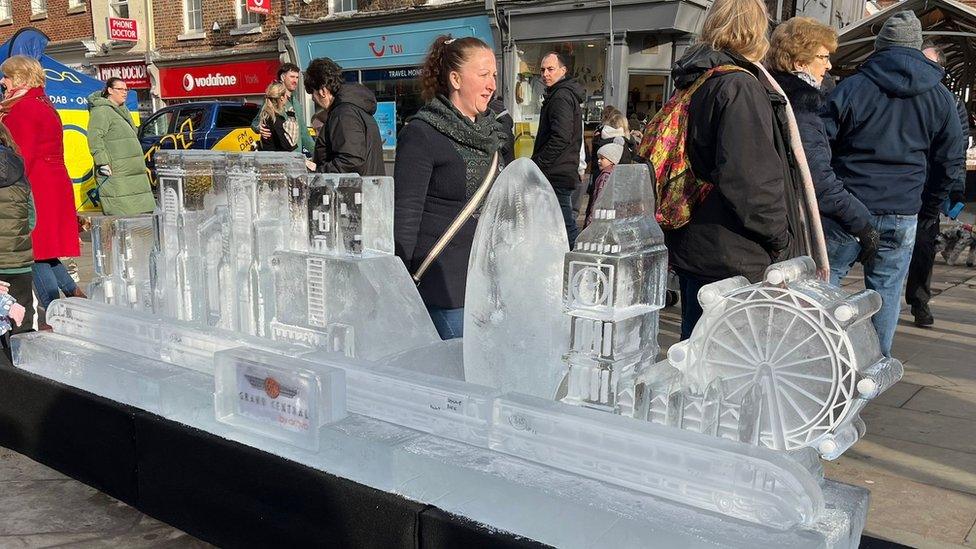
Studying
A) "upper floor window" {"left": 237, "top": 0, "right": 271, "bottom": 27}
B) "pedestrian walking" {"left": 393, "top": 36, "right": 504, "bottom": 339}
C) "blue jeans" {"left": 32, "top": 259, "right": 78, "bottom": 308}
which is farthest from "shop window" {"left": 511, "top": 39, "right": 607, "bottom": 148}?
"pedestrian walking" {"left": 393, "top": 36, "right": 504, "bottom": 339}

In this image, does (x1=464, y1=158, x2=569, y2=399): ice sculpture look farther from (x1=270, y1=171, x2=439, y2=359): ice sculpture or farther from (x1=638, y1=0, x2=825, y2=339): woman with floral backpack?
(x1=638, y1=0, x2=825, y2=339): woman with floral backpack

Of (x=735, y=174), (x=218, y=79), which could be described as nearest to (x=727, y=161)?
(x=735, y=174)

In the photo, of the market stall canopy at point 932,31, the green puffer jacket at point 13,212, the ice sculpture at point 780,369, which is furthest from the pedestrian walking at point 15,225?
the market stall canopy at point 932,31

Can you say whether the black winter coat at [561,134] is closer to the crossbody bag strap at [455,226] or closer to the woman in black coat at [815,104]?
the woman in black coat at [815,104]

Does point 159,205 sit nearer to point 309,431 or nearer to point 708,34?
point 309,431

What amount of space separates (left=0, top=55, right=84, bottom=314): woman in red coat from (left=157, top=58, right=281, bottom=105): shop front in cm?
1308

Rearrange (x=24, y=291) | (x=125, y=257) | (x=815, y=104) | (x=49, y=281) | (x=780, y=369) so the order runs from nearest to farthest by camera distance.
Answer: (x=780, y=369), (x=125, y=257), (x=815, y=104), (x=24, y=291), (x=49, y=281)

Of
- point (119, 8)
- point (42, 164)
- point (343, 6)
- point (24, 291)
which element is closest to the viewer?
point (24, 291)

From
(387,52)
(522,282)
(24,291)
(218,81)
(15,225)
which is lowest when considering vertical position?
(24,291)

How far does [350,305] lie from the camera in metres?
1.99

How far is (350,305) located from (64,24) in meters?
24.2

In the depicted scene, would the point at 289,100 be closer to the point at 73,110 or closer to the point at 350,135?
the point at 350,135

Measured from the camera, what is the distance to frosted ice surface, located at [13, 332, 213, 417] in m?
2.04

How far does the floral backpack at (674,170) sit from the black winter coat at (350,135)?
2283 millimetres
